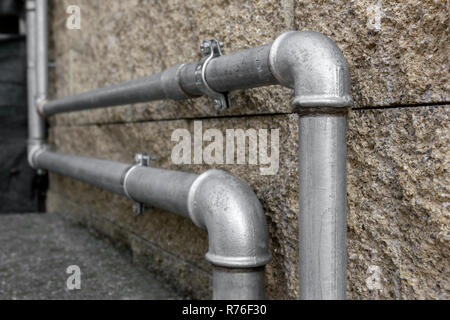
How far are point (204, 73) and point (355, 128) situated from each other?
688mm

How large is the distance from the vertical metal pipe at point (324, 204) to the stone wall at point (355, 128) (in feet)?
0.48

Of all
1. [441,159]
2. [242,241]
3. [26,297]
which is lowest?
[26,297]

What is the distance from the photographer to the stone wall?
4.20ft

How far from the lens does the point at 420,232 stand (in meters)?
1.31

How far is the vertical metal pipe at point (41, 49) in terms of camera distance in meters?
4.92

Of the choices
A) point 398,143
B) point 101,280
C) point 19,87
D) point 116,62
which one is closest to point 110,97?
point 116,62

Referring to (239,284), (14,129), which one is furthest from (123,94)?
(14,129)

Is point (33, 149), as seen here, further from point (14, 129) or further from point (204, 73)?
point (204, 73)

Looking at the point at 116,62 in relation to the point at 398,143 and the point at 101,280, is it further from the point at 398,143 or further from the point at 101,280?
the point at 398,143

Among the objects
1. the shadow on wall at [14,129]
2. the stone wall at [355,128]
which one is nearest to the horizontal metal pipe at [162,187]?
the stone wall at [355,128]

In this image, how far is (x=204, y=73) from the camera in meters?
1.86

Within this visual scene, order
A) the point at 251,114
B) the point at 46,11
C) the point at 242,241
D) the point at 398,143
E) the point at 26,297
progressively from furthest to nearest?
the point at 46,11 < the point at 26,297 < the point at 251,114 < the point at 242,241 < the point at 398,143

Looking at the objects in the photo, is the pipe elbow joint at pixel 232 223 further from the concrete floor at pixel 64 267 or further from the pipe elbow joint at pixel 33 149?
the pipe elbow joint at pixel 33 149

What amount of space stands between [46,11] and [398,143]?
4681mm
